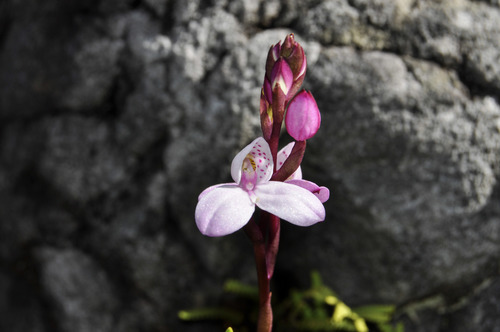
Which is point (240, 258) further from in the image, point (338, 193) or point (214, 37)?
point (214, 37)

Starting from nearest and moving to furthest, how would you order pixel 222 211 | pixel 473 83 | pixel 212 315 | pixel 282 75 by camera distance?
pixel 222 211, pixel 282 75, pixel 473 83, pixel 212 315

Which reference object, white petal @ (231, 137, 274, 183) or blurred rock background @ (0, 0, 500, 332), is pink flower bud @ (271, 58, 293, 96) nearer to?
white petal @ (231, 137, 274, 183)

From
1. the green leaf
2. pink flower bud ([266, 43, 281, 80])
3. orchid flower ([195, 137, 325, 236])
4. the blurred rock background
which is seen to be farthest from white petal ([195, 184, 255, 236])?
the green leaf

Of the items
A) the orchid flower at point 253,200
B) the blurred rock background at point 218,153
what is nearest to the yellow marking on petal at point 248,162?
the orchid flower at point 253,200

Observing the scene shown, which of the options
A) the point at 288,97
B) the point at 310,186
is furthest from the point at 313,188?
the point at 288,97

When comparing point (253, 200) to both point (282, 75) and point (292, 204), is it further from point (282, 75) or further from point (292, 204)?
point (282, 75)
